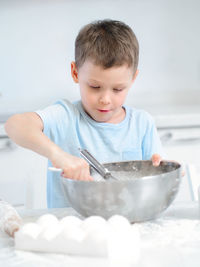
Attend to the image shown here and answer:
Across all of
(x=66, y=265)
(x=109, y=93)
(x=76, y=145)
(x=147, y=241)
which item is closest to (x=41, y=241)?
(x=66, y=265)

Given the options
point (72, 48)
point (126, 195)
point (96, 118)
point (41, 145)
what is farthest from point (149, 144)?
point (72, 48)

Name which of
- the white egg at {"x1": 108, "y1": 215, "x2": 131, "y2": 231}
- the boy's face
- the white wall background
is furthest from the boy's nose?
the white wall background

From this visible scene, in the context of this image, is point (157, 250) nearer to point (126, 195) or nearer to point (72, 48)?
point (126, 195)

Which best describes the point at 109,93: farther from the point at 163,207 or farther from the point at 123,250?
the point at 123,250

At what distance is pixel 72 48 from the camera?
2643 millimetres

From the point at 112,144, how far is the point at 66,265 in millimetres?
756

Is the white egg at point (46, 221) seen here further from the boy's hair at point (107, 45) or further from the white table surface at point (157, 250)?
the boy's hair at point (107, 45)

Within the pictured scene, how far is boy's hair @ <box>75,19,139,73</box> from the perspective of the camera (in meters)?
1.20

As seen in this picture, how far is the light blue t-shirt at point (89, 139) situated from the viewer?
4.51ft

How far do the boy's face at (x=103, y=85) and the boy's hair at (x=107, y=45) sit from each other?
19 millimetres

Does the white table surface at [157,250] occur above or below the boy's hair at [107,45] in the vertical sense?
below

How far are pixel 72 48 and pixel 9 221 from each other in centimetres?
193

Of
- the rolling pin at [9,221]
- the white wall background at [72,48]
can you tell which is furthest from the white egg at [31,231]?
the white wall background at [72,48]

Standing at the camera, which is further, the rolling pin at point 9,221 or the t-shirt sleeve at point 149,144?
the t-shirt sleeve at point 149,144
